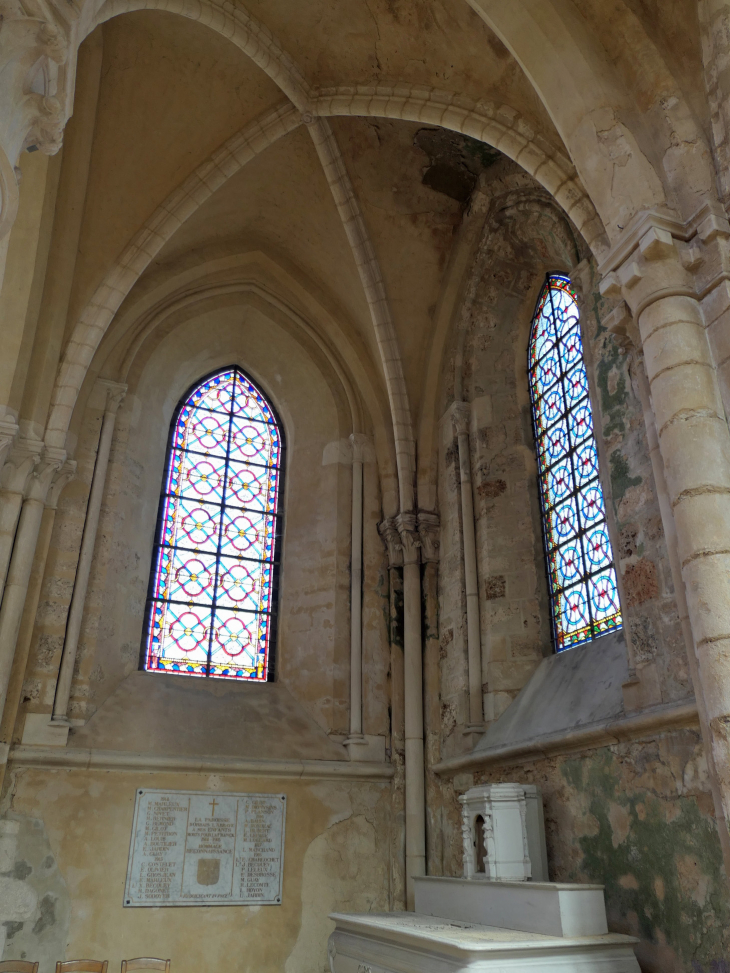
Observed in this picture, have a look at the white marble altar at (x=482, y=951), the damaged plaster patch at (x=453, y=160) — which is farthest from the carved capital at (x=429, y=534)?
the white marble altar at (x=482, y=951)

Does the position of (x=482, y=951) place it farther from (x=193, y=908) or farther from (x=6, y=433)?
(x=6, y=433)

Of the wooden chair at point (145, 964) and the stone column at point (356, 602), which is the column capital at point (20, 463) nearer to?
the stone column at point (356, 602)

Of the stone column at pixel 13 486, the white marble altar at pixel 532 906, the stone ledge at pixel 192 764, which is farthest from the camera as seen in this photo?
the stone column at pixel 13 486

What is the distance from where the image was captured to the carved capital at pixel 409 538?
8.23 m

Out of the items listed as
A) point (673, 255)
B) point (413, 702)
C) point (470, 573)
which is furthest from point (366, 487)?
point (673, 255)

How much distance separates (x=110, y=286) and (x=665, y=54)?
5165mm

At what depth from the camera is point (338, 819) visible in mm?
7312

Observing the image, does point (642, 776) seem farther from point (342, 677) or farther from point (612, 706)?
point (342, 677)

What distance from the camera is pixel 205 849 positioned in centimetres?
675

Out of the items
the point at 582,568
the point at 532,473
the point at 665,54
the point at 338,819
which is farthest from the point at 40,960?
the point at 665,54

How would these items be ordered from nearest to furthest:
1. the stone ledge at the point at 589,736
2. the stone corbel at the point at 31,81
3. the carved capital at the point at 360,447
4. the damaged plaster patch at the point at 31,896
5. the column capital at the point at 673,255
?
the stone corbel at the point at 31,81 < the column capital at the point at 673,255 < the stone ledge at the point at 589,736 < the damaged plaster patch at the point at 31,896 < the carved capital at the point at 360,447

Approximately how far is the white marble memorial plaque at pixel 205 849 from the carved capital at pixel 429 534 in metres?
2.77

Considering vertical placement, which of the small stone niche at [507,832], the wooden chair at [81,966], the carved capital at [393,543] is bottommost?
the wooden chair at [81,966]

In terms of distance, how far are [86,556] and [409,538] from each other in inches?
123
